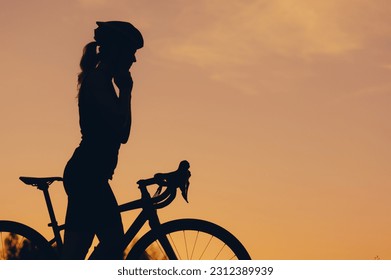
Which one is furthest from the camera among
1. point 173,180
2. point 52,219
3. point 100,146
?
point 52,219

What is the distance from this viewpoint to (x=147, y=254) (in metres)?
7.40

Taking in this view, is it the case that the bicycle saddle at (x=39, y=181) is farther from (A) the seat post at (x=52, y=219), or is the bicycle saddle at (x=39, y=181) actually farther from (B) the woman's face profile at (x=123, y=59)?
(B) the woman's face profile at (x=123, y=59)

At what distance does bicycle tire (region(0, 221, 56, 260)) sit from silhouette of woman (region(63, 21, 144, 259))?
13.8 inches

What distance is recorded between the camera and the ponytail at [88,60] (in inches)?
298

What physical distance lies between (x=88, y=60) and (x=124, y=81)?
0.42 metres

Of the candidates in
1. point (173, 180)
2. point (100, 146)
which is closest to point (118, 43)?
point (100, 146)

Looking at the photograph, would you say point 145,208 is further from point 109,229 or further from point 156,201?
point 109,229

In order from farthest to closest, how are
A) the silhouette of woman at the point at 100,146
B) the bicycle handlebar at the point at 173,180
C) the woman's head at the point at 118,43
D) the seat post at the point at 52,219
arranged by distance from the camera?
the seat post at the point at 52,219 < the woman's head at the point at 118,43 < the bicycle handlebar at the point at 173,180 < the silhouette of woman at the point at 100,146

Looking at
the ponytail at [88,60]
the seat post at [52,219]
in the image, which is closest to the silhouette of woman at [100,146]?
the ponytail at [88,60]

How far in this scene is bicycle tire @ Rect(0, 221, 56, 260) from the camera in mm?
7723

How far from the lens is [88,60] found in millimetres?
7602
